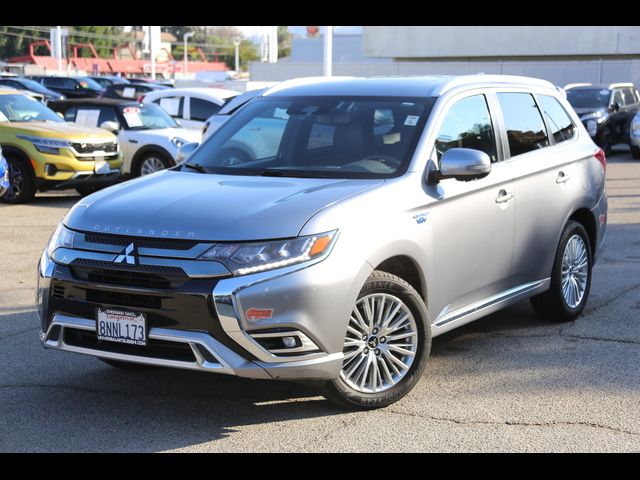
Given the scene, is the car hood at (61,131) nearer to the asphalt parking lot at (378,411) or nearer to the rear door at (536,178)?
the asphalt parking lot at (378,411)

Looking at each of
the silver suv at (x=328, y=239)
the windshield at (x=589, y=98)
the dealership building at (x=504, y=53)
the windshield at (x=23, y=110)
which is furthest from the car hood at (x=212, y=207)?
the dealership building at (x=504, y=53)

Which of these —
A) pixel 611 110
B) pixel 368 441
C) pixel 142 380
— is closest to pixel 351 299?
pixel 368 441

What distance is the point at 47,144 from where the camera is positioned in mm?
14945

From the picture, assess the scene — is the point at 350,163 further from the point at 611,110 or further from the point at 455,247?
the point at 611,110

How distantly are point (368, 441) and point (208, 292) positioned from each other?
109 centimetres

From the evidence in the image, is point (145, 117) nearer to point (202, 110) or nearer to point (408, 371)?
point (202, 110)

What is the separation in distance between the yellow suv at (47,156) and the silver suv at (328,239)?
8.30m

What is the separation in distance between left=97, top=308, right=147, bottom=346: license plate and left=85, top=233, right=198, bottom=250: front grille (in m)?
0.35

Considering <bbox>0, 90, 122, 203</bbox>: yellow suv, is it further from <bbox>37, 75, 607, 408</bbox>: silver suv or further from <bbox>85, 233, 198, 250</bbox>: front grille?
<bbox>85, 233, 198, 250</bbox>: front grille

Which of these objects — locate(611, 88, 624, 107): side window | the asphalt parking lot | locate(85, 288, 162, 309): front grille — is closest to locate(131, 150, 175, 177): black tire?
the asphalt parking lot

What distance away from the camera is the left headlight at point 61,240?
17.4ft

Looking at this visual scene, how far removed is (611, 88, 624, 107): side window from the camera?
24000 millimetres

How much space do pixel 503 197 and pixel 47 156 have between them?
9927 mm

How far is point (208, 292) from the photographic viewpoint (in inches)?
190
